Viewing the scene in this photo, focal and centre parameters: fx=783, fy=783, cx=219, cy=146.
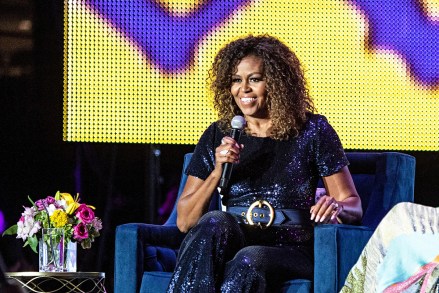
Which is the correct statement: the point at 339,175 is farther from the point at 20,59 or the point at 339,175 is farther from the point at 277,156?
the point at 20,59

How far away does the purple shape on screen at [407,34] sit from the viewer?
3910 millimetres

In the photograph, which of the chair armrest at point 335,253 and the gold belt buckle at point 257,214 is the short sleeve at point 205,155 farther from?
the chair armrest at point 335,253

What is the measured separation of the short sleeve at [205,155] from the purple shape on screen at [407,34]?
56.1 inches

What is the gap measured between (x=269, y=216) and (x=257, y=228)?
0.19ft

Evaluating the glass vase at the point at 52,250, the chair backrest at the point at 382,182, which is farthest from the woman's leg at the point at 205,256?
the glass vase at the point at 52,250

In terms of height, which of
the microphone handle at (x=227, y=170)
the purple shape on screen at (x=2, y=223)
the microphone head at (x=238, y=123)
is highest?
the microphone head at (x=238, y=123)

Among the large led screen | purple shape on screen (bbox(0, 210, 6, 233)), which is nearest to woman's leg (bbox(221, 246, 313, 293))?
the large led screen

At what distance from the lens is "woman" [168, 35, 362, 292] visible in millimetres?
2426

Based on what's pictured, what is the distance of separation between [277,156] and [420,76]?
154 cm

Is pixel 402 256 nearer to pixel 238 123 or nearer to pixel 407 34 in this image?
pixel 238 123

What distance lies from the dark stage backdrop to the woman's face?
47.8 inches

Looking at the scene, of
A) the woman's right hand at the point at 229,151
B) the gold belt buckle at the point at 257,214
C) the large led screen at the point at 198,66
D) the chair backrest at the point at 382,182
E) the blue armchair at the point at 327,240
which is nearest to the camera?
the blue armchair at the point at 327,240

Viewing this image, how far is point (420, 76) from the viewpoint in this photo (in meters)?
3.92

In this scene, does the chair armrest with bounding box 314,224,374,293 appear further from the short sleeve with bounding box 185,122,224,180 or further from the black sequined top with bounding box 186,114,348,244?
the short sleeve with bounding box 185,122,224,180
